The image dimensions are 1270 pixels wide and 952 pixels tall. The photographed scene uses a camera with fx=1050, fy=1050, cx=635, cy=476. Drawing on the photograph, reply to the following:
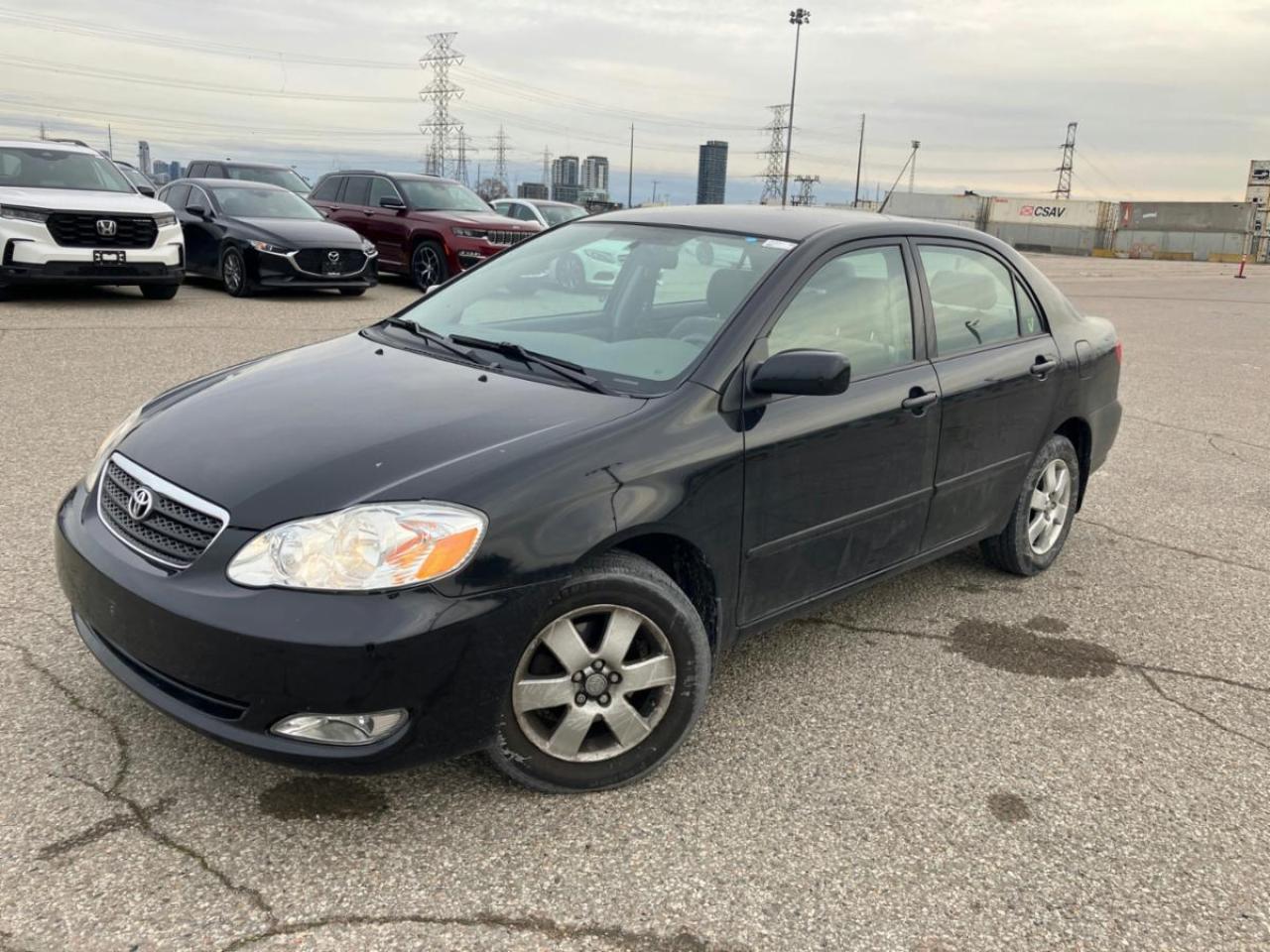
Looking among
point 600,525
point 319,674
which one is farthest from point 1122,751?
point 319,674

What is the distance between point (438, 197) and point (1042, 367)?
1275 centimetres

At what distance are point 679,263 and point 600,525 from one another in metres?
1.40

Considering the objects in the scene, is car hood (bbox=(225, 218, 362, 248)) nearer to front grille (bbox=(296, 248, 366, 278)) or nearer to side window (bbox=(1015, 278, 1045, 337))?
front grille (bbox=(296, 248, 366, 278))

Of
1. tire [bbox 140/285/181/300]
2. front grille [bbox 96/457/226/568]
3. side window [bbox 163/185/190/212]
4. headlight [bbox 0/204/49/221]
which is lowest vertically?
tire [bbox 140/285/181/300]

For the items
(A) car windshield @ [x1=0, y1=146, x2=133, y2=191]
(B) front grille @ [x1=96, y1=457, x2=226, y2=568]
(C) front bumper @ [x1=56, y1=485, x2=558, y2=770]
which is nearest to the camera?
(C) front bumper @ [x1=56, y1=485, x2=558, y2=770]

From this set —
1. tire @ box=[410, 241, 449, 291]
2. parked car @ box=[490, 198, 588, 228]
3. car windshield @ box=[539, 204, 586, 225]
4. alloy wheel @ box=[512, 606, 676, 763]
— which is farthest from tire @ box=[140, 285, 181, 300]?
alloy wheel @ box=[512, 606, 676, 763]

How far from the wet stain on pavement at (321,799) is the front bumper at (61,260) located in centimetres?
990

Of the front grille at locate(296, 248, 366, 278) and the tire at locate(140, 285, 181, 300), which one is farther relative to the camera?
the front grille at locate(296, 248, 366, 278)

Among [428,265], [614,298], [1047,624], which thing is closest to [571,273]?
[614,298]

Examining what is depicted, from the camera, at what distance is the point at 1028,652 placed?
4020 mm

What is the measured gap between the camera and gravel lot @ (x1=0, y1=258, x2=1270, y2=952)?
7.91 ft

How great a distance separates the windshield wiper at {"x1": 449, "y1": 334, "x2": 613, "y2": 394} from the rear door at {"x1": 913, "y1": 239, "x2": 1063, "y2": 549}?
4.68 ft

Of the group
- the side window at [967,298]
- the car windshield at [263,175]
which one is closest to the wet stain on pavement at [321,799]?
the side window at [967,298]

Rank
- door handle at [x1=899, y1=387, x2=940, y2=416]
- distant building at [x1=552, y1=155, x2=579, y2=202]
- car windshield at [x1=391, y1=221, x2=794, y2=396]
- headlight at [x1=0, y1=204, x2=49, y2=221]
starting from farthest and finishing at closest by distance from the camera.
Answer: distant building at [x1=552, y1=155, x2=579, y2=202] < headlight at [x1=0, y1=204, x2=49, y2=221] < door handle at [x1=899, y1=387, x2=940, y2=416] < car windshield at [x1=391, y1=221, x2=794, y2=396]
